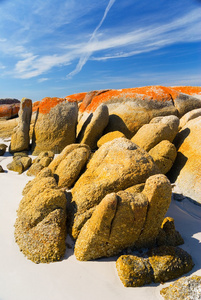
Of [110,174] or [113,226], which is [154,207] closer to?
[113,226]

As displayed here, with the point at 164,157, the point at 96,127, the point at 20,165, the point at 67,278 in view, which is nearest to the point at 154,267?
the point at 67,278

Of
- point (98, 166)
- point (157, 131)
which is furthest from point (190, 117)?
point (98, 166)

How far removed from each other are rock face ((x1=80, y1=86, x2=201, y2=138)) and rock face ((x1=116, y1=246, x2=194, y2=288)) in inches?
265

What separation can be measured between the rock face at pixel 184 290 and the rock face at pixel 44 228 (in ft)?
6.09

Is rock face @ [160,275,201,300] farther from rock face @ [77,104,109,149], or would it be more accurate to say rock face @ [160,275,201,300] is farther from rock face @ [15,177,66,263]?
rock face @ [77,104,109,149]

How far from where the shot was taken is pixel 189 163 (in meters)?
6.66

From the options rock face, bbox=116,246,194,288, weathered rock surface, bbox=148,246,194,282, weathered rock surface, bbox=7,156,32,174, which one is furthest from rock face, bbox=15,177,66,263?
weathered rock surface, bbox=7,156,32,174

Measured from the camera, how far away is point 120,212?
3812 mm

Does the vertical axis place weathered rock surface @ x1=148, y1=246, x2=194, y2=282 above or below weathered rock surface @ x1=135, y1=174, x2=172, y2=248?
below

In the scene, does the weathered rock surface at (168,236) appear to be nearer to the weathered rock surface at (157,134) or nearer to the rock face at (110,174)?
the rock face at (110,174)

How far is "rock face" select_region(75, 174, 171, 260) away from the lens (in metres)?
3.81

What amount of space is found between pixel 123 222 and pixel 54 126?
7.20 metres

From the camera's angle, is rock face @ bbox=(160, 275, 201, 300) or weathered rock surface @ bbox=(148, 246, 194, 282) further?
weathered rock surface @ bbox=(148, 246, 194, 282)

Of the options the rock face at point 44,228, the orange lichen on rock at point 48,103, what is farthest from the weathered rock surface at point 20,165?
the rock face at point 44,228
